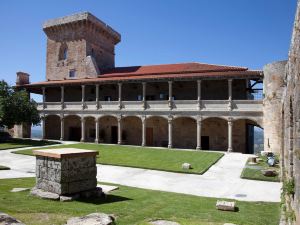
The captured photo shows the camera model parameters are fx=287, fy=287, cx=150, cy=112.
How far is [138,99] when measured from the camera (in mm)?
33562

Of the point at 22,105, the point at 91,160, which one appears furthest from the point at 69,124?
the point at 91,160

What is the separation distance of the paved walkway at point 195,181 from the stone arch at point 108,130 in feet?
52.1

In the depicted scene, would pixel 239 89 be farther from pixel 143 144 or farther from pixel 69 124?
pixel 69 124

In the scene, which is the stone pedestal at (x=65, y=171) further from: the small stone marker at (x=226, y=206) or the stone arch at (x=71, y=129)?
the stone arch at (x=71, y=129)

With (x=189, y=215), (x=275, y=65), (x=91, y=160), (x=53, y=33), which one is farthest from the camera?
(x=53, y=33)

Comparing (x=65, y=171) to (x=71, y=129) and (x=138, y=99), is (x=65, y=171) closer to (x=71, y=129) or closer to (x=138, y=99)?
(x=138, y=99)

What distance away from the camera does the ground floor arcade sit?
2867 cm

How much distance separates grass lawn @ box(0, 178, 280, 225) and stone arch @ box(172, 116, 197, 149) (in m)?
20.1

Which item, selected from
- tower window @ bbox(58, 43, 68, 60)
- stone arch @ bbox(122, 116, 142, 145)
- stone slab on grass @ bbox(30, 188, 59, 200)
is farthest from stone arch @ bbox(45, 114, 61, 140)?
stone slab on grass @ bbox(30, 188, 59, 200)

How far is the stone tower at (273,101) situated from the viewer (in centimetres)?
2208

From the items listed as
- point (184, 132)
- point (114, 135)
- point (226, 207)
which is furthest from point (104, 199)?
point (114, 135)

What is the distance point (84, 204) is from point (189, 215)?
301 cm

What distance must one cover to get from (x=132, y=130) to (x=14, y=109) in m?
13.1

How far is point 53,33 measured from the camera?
41.8 meters
